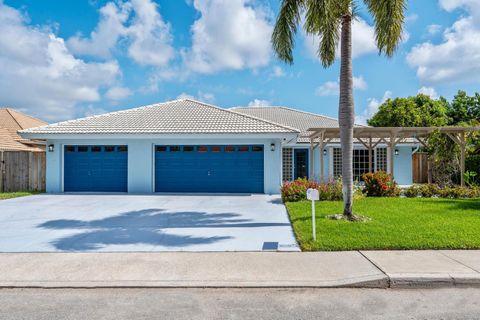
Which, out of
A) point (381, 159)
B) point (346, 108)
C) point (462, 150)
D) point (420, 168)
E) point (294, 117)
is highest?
point (294, 117)

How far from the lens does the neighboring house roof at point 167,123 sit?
1519cm

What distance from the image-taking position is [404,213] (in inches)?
384

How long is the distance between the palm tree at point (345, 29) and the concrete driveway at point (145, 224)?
2751 millimetres

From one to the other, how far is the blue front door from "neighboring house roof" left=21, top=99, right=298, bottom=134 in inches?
189

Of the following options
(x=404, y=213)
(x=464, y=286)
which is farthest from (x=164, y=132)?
(x=464, y=286)

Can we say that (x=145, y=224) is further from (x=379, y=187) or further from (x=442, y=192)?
(x=442, y=192)

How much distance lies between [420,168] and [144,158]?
57.8 feet

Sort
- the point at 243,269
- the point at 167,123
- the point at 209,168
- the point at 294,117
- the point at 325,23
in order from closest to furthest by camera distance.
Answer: the point at 243,269, the point at 325,23, the point at 209,168, the point at 167,123, the point at 294,117

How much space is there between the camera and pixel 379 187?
1392 cm

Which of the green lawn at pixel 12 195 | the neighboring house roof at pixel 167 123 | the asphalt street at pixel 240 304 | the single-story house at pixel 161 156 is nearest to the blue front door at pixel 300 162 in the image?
the single-story house at pixel 161 156

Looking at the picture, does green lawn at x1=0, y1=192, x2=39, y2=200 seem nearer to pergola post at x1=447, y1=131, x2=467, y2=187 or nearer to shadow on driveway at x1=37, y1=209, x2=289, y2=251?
shadow on driveway at x1=37, y1=209, x2=289, y2=251

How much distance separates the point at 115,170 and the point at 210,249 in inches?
434

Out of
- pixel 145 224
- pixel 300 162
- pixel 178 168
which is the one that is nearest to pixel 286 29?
pixel 145 224

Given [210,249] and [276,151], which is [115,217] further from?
[276,151]
